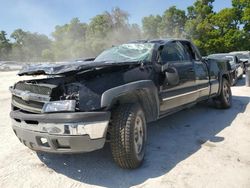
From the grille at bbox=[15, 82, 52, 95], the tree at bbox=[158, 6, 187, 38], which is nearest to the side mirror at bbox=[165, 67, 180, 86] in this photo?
the grille at bbox=[15, 82, 52, 95]

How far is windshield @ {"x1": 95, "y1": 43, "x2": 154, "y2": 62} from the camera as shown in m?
4.42

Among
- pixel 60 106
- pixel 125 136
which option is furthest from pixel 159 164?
pixel 60 106

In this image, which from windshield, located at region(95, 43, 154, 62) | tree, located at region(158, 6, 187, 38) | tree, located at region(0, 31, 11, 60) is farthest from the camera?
tree, located at region(0, 31, 11, 60)

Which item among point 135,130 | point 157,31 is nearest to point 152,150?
point 135,130

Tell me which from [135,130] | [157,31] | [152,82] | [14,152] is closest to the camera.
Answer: [135,130]

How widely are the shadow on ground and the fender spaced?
628 mm

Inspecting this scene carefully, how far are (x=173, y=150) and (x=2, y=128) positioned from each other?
3.37 meters

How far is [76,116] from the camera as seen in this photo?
2951 mm

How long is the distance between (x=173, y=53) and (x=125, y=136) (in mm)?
2254

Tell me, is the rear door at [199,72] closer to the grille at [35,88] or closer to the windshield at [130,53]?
the windshield at [130,53]

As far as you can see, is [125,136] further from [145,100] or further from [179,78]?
[179,78]

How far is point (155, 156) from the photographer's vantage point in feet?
13.1

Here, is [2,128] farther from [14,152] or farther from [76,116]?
[76,116]

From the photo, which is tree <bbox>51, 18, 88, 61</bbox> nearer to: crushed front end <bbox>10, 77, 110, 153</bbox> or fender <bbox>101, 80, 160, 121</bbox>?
fender <bbox>101, 80, 160, 121</bbox>
